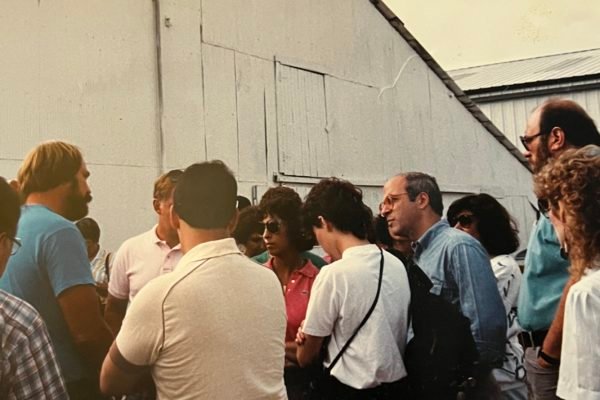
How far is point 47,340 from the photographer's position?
210 centimetres

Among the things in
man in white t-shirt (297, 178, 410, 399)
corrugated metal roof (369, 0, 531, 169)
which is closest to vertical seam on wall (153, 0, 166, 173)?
corrugated metal roof (369, 0, 531, 169)

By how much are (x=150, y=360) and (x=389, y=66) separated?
7.54 meters

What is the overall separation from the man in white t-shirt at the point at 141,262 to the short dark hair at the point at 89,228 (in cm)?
182

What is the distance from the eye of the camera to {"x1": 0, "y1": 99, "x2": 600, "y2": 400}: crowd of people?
2.13 metres

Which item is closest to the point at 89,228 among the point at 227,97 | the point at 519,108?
the point at 227,97

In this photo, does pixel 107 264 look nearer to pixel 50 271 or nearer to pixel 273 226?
pixel 273 226

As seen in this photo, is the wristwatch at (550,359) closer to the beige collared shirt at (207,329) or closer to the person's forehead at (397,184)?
the beige collared shirt at (207,329)

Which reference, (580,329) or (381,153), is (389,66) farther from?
(580,329)

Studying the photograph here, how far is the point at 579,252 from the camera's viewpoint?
2201mm

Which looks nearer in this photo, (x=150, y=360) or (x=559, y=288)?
(x=150, y=360)

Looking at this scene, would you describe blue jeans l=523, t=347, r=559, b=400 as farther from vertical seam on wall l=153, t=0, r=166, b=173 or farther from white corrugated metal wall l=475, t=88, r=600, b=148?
white corrugated metal wall l=475, t=88, r=600, b=148

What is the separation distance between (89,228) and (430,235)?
3.02 metres

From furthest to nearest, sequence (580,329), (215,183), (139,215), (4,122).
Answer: (139,215) → (4,122) → (215,183) → (580,329)

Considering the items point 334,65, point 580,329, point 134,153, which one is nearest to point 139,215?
point 134,153
